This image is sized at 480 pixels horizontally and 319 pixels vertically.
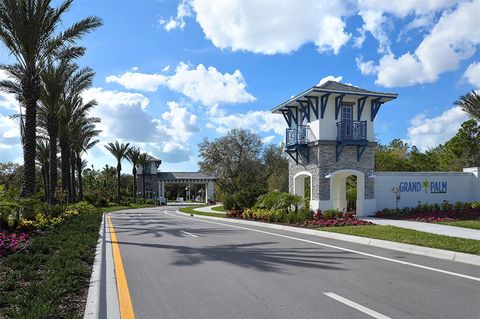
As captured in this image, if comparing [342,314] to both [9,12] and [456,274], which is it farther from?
[9,12]

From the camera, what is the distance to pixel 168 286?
768 centimetres

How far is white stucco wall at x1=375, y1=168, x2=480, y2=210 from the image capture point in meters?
25.4

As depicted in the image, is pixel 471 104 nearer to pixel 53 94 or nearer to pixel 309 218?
pixel 309 218

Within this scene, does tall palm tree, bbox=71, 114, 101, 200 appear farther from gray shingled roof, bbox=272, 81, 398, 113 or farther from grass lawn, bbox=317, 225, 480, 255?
grass lawn, bbox=317, 225, 480, 255

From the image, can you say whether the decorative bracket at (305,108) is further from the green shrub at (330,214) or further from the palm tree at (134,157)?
the palm tree at (134,157)

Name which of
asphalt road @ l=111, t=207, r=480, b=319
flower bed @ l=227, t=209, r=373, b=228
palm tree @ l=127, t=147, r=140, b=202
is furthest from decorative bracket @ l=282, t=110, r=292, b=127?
palm tree @ l=127, t=147, r=140, b=202

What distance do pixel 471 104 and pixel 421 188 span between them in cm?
800

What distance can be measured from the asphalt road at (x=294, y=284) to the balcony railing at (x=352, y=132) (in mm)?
13058

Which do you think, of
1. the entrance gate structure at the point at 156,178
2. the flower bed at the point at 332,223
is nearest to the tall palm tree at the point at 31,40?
the flower bed at the point at 332,223

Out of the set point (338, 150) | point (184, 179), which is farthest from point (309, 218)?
point (184, 179)

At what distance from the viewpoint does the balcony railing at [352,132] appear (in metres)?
25.0

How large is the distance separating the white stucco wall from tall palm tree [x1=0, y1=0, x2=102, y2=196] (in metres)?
17.2

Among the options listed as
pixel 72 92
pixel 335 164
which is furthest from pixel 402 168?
pixel 72 92

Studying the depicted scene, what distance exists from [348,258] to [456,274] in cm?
257
